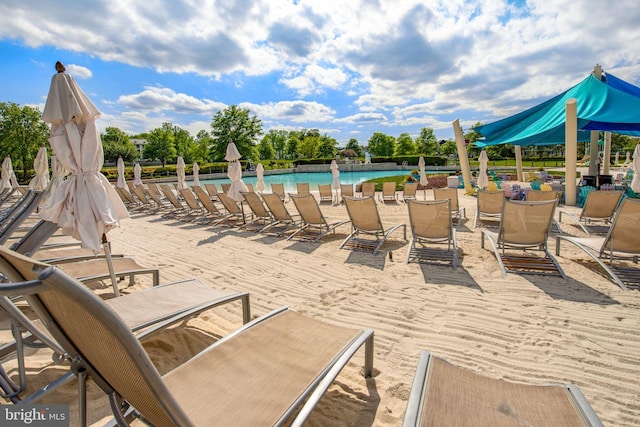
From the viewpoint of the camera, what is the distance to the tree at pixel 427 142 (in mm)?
72688

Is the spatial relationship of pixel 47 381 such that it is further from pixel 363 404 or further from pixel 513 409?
pixel 513 409

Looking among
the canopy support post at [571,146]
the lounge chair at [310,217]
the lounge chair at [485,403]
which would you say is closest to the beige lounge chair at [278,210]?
the lounge chair at [310,217]

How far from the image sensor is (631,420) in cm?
183

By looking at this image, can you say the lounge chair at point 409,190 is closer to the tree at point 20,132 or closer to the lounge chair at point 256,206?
the lounge chair at point 256,206

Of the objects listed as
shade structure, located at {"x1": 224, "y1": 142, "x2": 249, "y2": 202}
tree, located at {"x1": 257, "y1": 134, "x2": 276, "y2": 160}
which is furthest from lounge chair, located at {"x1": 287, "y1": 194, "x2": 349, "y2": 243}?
tree, located at {"x1": 257, "y1": 134, "x2": 276, "y2": 160}

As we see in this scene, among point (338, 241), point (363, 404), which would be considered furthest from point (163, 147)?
point (363, 404)

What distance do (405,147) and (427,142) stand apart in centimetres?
514

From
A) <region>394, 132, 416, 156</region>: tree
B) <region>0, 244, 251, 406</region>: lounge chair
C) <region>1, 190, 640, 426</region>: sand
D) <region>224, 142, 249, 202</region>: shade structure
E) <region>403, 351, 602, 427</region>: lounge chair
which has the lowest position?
<region>1, 190, 640, 426</region>: sand

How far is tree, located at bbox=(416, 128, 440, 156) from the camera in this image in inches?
2862

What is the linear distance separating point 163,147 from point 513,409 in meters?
67.4

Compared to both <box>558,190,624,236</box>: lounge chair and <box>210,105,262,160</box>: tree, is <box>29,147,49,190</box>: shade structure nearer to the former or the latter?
<box>558,190,624,236</box>: lounge chair

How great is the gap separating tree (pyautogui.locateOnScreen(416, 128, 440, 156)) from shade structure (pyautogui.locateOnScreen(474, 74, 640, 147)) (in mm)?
63101

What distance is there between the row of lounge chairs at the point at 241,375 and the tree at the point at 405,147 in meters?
76.3

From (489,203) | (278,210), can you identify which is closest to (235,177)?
(278,210)
